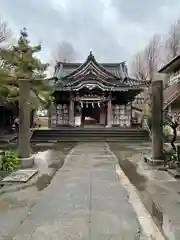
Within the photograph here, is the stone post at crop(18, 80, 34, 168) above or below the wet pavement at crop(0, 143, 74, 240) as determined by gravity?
above

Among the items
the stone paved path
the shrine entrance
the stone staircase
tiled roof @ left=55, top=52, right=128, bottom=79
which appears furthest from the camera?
tiled roof @ left=55, top=52, right=128, bottom=79

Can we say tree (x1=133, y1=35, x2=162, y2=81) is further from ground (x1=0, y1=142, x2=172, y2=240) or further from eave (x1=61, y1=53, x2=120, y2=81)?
ground (x1=0, y1=142, x2=172, y2=240)

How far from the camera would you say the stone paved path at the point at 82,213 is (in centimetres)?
428

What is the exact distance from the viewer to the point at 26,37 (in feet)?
79.6

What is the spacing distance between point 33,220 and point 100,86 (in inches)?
931

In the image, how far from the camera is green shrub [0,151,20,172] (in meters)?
9.67

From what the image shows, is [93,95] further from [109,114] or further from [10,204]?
[10,204]

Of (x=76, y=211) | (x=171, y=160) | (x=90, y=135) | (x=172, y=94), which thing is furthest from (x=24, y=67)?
(x=76, y=211)

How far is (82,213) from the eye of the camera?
17.3 feet

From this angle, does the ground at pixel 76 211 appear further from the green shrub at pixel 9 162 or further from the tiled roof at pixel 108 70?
the tiled roof at pixel 108 70

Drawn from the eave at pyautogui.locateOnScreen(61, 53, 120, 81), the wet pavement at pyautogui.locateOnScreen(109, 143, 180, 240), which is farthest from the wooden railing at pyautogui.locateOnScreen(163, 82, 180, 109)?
the wet pavement at pyautogui.locateOnScreen(109, 143, 180, 240)

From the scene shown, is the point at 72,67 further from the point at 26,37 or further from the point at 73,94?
the point at 26,37

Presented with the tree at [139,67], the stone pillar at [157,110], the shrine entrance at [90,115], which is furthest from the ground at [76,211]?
the tree at [139,67]

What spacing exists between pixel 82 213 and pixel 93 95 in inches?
955
